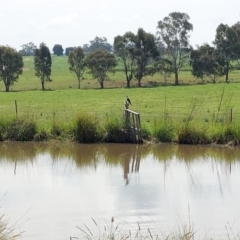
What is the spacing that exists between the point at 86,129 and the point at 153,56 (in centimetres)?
4942

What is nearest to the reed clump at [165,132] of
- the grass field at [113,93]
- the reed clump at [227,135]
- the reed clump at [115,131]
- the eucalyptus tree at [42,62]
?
the reed clump at [115,131]

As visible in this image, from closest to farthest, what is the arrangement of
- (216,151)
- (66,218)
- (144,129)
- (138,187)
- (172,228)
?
(172,228)
(66,218)
(138,187)
(216,151)
(144,129)

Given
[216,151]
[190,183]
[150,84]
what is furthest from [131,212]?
[150,84]

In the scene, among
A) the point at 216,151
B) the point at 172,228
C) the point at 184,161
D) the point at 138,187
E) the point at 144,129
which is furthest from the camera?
the point at 144,129

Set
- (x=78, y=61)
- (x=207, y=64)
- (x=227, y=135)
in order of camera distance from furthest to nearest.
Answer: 1. (x=78, y=61)
2. (x=207, y=64)
3. (x=227, y=135)

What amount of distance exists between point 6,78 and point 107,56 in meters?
11.5

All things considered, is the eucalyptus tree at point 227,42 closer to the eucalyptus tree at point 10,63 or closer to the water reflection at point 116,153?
the eucalyptus tree at point 10,63

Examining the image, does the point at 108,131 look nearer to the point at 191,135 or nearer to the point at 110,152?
the point at 110,152

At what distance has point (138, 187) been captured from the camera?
13805 mm

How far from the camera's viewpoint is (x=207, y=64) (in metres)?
66.6

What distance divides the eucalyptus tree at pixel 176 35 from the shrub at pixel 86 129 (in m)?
50.6

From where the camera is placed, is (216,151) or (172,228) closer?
(172,228)

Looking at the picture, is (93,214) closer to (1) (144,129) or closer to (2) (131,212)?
(2) (131,212)

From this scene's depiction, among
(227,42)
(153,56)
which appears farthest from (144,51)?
(227,42)
